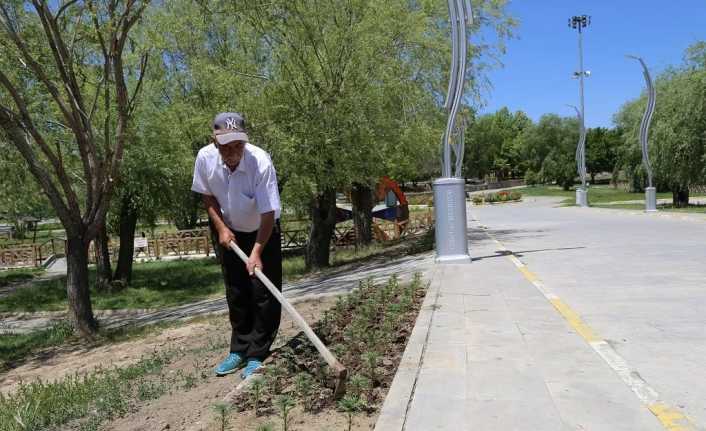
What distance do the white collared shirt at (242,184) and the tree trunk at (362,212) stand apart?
1665cm

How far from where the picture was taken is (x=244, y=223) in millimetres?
4535

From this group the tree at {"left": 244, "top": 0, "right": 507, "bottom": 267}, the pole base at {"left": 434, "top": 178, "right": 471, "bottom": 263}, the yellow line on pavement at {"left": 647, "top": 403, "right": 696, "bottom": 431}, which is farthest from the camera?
the tree at {"left": 244, "top": 0, "right": 507, "bottom": 267}

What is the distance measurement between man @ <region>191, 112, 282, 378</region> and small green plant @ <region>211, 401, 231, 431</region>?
2.53ft

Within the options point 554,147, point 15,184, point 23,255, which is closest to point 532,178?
point 554,147

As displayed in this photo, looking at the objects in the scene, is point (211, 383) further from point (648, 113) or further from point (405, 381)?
point (648, 113)

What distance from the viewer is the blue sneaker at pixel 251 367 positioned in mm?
4241

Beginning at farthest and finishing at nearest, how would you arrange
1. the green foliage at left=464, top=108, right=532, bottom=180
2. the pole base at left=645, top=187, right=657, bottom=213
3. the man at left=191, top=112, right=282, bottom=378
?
the green foliage at left=464, top=108, right=532, bottom=180, the pole base at left=645, top=187, right=657, bottom=213, the man at left=191, top=112, right=282, bottom=378

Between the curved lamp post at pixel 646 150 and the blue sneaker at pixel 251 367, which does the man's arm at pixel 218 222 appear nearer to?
the blue sneaker at pixel 251 367

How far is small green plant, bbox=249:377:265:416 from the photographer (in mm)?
3549

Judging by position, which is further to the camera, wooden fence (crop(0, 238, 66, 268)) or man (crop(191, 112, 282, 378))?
wooden fence (crop(0, 238, 66, 268))

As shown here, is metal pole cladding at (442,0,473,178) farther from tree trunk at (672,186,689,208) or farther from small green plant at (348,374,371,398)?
tree trunk at (672,186,689,208)

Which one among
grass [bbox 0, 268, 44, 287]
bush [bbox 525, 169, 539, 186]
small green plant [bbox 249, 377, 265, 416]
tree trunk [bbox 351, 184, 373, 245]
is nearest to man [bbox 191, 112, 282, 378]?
small green plant [bbox 249, 377, 265, 416]

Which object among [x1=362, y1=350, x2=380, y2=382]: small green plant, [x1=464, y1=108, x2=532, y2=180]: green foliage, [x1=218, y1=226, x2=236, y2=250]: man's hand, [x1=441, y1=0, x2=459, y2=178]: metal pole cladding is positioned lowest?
[x1=362, y1=350, x2=380, y2=382]: small green plant

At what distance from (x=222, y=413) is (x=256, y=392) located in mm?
385
